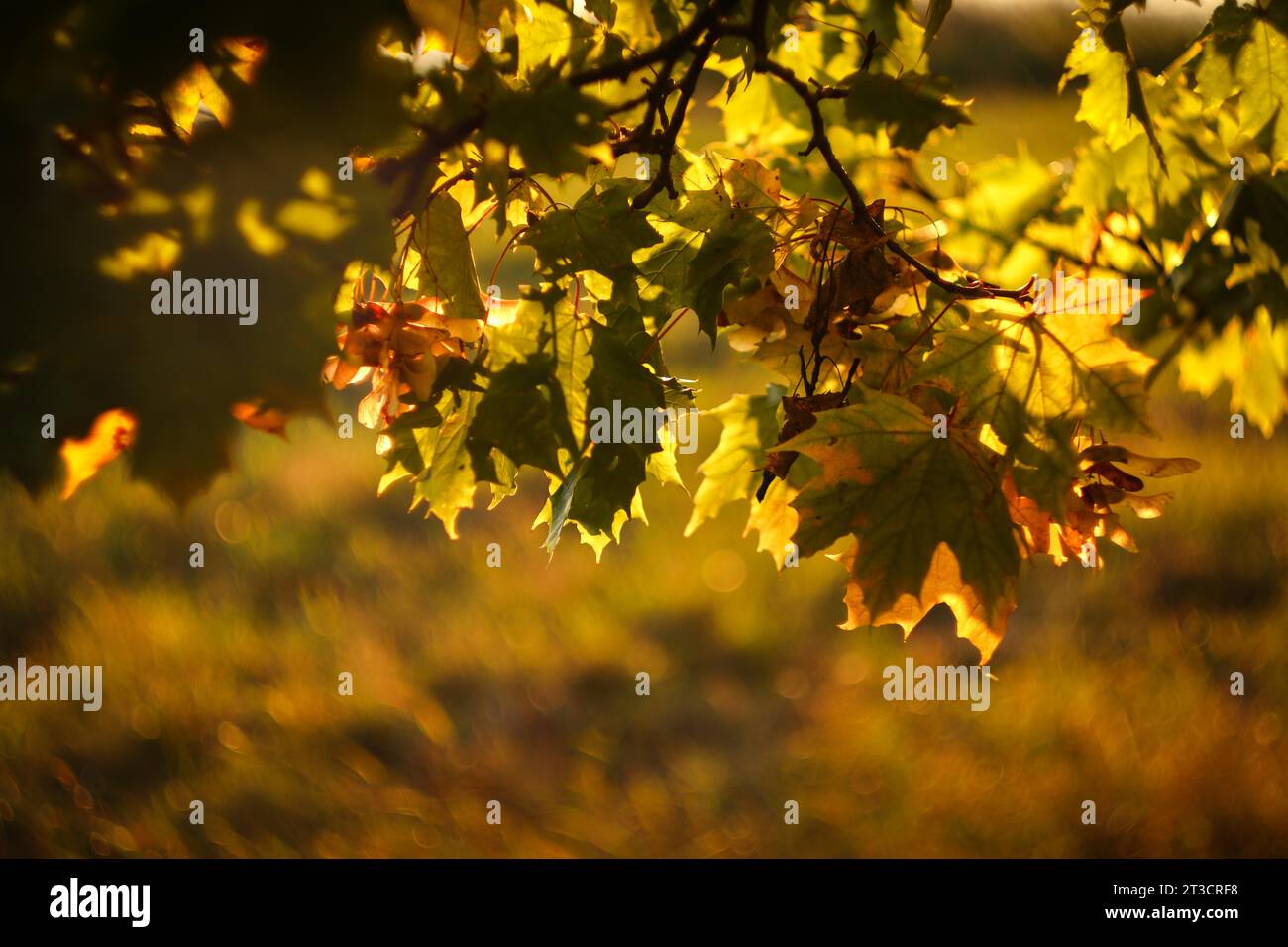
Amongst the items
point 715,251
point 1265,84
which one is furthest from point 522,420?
point 1265,84

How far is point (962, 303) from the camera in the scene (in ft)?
2.78

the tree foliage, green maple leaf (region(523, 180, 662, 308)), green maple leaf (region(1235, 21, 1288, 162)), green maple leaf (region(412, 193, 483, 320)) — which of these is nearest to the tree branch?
the tree foliage

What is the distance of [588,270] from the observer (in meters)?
0.80

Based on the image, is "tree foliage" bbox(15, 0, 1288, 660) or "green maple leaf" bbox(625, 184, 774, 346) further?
"green maple leaf" bbox(625, 184, 774, 346)

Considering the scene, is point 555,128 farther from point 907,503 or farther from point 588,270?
point 907,503

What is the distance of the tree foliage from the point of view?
1.90 ft

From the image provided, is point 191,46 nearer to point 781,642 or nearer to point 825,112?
point 825,112

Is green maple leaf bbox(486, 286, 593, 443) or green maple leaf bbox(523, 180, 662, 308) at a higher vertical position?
green maple leaf bbox(523, 180, 662, 308)

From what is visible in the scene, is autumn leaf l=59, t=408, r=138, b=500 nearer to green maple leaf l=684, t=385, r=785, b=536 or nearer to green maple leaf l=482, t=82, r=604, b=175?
green maple leaf l=482, t=82, r=604, b=175

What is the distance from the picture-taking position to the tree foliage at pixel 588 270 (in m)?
0.58

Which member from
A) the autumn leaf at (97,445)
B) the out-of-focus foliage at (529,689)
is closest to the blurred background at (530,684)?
the out-of-focus foliage at (529,689)

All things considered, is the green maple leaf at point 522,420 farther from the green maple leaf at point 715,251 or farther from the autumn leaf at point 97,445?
the autumn leaf at point 97,445

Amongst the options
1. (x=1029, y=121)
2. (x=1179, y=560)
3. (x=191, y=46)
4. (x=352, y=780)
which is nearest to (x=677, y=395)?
(x=191, y=46)

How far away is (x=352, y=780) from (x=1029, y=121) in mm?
5071
